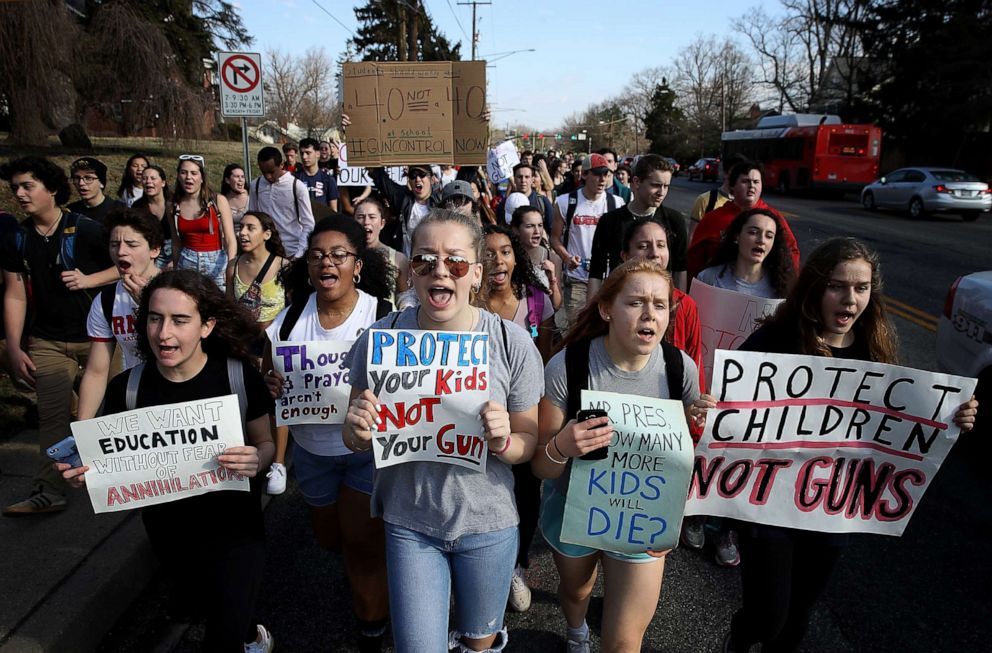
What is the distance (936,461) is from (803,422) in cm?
51

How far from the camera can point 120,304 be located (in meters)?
3.34

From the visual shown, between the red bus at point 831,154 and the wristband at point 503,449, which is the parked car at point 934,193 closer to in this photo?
the red bus at point 831,154

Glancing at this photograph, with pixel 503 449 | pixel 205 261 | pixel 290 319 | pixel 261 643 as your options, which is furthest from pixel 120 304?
pixel 205 261

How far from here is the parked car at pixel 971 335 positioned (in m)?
4.39

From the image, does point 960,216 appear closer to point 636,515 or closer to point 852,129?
point 852,129

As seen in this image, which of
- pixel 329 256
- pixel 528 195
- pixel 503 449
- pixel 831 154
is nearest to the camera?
pixel 503 449

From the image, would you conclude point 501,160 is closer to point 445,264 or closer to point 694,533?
point 694,533

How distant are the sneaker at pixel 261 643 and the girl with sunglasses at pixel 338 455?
0.39 metres

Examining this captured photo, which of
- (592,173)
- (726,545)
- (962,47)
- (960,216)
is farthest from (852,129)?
(726,545)

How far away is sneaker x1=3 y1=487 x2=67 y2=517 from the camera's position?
380 cm

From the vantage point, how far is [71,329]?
4.02 meters

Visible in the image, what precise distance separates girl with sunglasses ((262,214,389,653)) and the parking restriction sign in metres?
6.38

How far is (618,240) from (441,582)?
9.39 feet

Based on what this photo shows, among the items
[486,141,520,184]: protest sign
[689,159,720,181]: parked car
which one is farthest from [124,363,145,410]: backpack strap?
[689,159,720,181]: parked car
